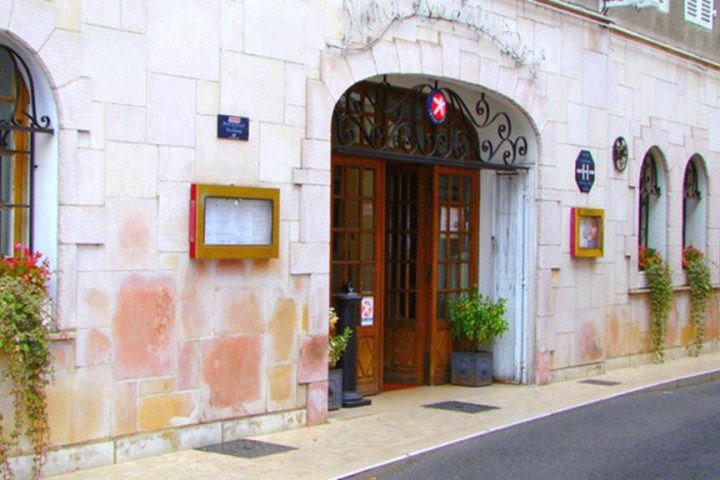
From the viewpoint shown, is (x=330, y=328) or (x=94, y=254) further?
(x=330, y=328)

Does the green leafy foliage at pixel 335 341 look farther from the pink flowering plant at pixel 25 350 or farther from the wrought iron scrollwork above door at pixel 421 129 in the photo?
the pink flowering plant at pixel 25 350

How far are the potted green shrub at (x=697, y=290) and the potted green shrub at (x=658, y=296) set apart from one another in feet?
Answer: 3.40

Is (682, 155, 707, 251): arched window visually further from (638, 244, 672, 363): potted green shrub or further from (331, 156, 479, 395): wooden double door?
(331, 156, 479, 395): wooden double door

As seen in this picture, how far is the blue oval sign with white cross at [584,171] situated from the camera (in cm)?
1352

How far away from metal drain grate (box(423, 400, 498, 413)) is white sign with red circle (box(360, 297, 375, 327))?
1.13m

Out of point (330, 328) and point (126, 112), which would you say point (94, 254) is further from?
point (330, 328)

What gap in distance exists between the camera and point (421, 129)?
40.4 ft

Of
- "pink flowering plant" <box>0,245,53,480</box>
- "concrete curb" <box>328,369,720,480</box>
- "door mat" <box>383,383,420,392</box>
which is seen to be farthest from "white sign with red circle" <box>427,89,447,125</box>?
"pink flowering plant" <box>0,245,53,480</box>

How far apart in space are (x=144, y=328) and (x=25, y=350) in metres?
1.28

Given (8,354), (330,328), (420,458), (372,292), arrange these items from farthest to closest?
1. (372,292)
2. (330,328)
3. (420,458)
4. (8,354)

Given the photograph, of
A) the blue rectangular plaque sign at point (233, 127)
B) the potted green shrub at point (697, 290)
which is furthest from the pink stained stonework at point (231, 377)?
the potted green shrub at point (697, 290)

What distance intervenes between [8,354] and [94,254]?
1.06 m

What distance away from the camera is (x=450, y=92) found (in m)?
12.4

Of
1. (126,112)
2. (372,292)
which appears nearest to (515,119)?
(372,292)
